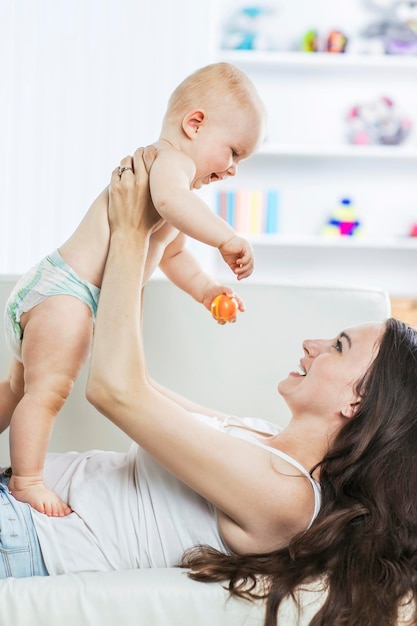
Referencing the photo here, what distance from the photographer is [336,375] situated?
142 cm

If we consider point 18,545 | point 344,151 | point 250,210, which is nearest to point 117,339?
point 18,545

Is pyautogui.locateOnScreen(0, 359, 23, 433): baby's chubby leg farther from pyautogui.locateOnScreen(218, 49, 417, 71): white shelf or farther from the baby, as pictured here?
pyautogui.locateOnScreen(218, 49, 417, 71): white shelf

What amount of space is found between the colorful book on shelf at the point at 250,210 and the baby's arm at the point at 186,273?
9.79ft

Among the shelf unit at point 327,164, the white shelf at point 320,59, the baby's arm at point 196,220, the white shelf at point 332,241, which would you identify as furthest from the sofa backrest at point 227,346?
the white shelf at point 320,59

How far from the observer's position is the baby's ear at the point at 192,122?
1.61 meters

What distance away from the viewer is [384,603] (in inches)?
46.9

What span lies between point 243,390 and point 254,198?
9.77ft

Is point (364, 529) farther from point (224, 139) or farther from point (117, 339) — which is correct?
point (224, 139)

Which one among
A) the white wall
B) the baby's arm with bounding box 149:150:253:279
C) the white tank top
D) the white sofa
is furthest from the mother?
the white wall

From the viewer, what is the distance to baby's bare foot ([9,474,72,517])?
1425 mm

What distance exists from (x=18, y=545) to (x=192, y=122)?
0.85 metres

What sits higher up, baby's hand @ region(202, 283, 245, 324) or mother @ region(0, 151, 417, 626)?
baby's hand @ region(202, 283, 245, 324)

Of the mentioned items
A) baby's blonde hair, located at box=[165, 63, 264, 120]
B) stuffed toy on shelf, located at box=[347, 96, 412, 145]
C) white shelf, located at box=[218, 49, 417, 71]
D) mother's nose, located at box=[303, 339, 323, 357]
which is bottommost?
mother's nose, located at box=[303, 339, 323, 357]

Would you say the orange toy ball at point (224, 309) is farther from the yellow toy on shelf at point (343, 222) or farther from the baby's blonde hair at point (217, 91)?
the yellow toy on shelf at point (343, 222)
